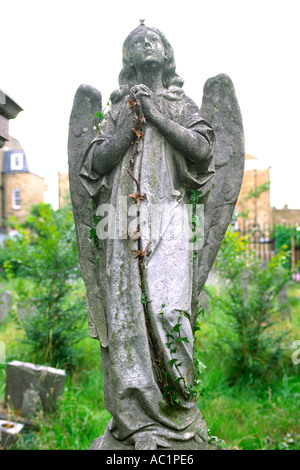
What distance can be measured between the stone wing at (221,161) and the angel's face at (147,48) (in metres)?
0.38

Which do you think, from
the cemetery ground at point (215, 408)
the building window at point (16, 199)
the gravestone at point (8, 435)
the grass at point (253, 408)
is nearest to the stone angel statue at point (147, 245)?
the cemetery ground at point (215, 408)

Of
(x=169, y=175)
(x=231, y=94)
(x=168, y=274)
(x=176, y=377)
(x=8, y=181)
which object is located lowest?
(x=176, y=377)

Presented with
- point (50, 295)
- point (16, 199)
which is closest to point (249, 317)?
point (50, 295)

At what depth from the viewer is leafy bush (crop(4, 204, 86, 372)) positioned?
18.4ft

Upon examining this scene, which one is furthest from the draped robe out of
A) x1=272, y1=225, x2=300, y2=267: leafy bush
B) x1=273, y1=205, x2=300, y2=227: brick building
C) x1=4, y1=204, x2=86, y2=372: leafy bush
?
x1=273, y1=205, x2=300, y2=227: brick building

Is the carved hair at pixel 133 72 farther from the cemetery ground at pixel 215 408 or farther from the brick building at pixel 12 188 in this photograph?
the brick building at pixel 12 188

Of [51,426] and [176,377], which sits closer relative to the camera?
[176,377]

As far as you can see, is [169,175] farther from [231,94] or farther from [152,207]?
[231,94]

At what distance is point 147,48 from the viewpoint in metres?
2.42

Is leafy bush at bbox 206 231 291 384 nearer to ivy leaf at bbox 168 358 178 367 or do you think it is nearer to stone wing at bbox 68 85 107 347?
stone wing at bbox 68 85 107 347

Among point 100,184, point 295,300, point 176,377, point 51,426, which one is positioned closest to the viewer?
point 176,377

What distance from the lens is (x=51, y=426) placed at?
4246mm

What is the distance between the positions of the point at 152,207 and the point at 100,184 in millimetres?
351

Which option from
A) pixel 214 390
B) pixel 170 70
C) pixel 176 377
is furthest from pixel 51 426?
pixel 170 70
